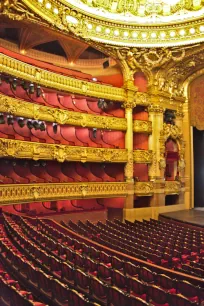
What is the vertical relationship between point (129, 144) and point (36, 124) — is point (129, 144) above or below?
below

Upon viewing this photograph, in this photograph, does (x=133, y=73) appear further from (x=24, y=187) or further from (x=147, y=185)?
(x=24, y=187)

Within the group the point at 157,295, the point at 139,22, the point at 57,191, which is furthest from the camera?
the point at 139,22

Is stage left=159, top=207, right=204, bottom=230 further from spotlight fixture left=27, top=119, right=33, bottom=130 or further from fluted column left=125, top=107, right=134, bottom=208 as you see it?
spotlight fixture left=27, top=119, right=33, bottom=130

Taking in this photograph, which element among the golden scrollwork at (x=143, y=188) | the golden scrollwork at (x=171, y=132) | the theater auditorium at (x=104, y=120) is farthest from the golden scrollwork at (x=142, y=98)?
the golden scrollwork at (x=143, y=188)

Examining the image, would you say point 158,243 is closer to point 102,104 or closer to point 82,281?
point 82,281

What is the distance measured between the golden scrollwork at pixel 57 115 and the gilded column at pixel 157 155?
0.90 metres

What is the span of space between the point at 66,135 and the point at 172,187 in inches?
125

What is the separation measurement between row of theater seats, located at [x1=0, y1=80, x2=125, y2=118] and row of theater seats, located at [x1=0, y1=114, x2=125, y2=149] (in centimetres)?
49

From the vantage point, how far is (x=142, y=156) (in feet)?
28.3

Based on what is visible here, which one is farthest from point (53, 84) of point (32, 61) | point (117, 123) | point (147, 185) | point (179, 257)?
point (179, 257)

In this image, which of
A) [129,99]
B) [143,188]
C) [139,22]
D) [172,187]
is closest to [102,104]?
[129,99]

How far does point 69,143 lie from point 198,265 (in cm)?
500

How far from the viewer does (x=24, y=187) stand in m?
6.28

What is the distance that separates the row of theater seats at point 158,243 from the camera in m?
3.73
